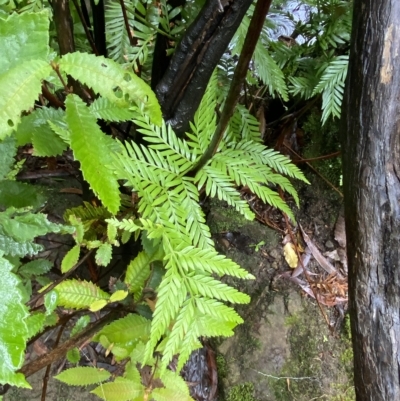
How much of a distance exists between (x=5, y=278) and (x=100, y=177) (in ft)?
0.78

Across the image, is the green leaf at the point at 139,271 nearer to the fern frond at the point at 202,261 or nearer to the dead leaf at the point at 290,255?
the fern frond at the point at 202,261

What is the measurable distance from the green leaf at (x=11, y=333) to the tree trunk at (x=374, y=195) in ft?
2.14

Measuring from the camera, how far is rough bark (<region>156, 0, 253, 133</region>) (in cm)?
95

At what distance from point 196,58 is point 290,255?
106 cm

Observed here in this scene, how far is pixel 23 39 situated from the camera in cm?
65

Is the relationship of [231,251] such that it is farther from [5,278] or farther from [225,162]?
[5,278]

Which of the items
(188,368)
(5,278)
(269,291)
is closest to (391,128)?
(5,278)

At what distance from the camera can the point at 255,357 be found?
1.68 metres

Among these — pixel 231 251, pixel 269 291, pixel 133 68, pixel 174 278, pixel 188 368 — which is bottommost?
pixel 188 368

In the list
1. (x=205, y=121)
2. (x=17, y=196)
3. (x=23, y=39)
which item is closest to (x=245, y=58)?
(x=23, y=39)

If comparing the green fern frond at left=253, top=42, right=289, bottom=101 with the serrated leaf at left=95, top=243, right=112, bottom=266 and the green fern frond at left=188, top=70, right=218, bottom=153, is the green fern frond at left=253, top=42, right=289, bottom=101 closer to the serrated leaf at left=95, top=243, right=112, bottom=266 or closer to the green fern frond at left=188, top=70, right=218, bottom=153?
the green fern frond at left=188, top=70, right=218, bottom=153

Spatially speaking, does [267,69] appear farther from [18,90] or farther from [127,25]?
[18,90]

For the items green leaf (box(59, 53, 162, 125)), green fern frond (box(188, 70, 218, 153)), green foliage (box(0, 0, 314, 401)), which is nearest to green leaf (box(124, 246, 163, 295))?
green foliage (box(0, 0, 314, 401))

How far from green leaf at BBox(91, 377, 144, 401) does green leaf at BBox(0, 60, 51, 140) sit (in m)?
0.94
